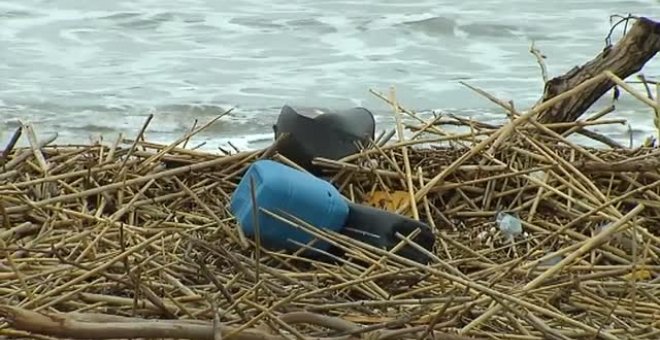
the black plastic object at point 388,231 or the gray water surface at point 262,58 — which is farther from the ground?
the black plastic object at point 388,231

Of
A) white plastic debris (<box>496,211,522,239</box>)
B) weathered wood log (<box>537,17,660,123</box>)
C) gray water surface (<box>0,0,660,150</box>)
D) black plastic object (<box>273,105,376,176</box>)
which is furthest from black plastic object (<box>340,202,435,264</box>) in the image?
gray water surface (<box>0,0,660,150</box>)

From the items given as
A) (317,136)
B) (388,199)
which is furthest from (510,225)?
(317,136)

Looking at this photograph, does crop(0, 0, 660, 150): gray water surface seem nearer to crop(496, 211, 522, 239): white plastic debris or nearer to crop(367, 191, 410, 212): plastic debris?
crop(367, 191, 410, 212): plastic debris

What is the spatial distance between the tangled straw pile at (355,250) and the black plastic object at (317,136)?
62 millimetres

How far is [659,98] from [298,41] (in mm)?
8065

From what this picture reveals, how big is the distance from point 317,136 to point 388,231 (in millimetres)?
492

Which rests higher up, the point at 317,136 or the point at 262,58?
the point at 317,136

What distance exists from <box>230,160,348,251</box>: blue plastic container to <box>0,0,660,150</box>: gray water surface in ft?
12.5

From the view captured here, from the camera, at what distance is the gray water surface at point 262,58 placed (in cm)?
763

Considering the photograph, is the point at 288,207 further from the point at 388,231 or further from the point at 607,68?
the point at 607,68

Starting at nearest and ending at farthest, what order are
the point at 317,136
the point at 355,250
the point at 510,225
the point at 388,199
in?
the point at 355,250
the point at 510,225
the point at 388,199
the point at 317,136

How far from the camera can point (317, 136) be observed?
2.77 m

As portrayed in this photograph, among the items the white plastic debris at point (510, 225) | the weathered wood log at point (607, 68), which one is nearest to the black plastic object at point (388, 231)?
the white plastic debris at point (510, 225)

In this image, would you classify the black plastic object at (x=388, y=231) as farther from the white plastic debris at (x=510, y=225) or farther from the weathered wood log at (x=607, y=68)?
the weathered wood log at (x=607, y=68)
